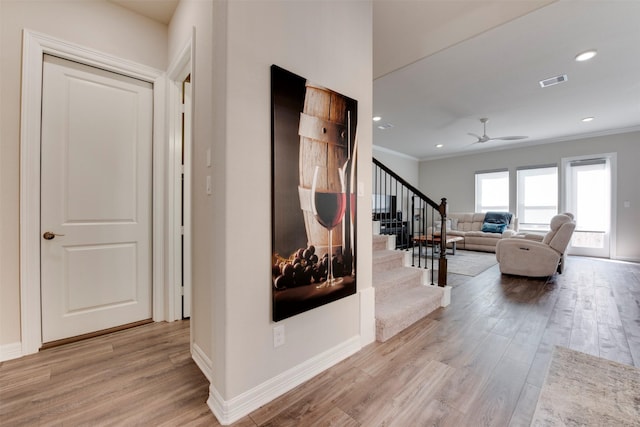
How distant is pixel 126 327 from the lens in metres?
2.38

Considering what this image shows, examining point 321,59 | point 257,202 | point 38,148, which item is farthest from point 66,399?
point 321,59

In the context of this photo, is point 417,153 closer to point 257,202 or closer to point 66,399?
point 257,202

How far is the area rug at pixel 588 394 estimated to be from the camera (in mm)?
1404

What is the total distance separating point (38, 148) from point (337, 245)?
7.63 feet

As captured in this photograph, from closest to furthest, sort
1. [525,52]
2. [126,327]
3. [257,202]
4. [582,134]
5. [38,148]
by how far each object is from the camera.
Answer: [257,202] → [38,148] → [126,327] → [525,52] → [582,134]

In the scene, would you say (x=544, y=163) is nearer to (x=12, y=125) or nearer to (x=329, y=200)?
(x=329, y=200)

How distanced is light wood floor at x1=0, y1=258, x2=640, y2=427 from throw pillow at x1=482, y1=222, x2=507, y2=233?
168 inches

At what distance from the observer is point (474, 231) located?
7305 mm

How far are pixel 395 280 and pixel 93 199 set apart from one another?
288 centimetres

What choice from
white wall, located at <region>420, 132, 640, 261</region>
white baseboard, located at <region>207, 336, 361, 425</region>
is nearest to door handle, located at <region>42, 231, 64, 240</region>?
white baseboard, located at <region>207, 336, 361, 425</region>

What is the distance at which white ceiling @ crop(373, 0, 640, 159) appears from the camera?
2518 millimetres

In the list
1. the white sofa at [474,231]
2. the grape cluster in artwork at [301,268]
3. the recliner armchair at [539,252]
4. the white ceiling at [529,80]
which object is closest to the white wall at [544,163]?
the white ceiling at [529,80]

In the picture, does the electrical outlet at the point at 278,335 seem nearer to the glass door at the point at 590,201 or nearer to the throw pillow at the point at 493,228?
the throw pillow at the point at 493,228

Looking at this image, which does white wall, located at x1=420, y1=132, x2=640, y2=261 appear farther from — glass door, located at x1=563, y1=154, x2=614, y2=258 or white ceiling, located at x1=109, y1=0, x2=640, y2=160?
white ceiling, located at x1=109, y1=0, x2=640, y2=160
